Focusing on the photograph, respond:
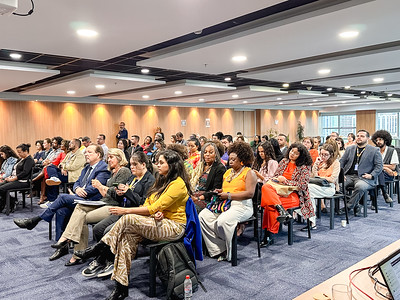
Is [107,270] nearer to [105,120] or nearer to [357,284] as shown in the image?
[357,284]

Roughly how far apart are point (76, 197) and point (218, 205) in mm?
1771

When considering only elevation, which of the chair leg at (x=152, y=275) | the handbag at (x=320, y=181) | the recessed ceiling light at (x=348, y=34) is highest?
the recessed ceiling light at (x=348, y=34)

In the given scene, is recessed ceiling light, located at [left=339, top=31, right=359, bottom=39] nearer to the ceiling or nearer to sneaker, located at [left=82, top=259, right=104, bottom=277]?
the ceiling

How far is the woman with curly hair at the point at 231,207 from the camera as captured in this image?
12.5 feet

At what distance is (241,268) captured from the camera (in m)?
3.71

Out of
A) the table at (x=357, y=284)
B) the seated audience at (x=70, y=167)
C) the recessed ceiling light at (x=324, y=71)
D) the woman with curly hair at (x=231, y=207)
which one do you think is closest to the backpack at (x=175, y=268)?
the woman with curly hair at (x=231, y=207)

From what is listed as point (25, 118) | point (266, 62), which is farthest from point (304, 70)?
point (25, 118)

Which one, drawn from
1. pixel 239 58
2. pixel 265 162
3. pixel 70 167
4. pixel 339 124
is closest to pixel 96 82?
pixel 70 167

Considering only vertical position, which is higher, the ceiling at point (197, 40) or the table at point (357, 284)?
the ceiling at point (197, 40)

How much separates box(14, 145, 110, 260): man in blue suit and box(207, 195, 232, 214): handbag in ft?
4.52

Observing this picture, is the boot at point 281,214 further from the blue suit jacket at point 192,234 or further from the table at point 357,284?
the table at point 357,284

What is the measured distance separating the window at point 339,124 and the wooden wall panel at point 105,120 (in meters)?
5.44

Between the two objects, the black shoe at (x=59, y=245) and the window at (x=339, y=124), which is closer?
the black shoe at (x=59, y=245)

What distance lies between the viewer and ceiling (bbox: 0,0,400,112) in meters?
3.54
